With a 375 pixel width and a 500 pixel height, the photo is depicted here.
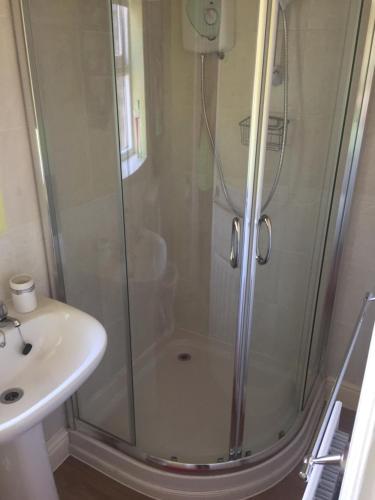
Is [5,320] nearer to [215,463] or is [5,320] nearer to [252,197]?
[252,197]

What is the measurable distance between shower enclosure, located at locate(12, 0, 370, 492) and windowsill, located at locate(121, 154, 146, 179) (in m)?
0.02

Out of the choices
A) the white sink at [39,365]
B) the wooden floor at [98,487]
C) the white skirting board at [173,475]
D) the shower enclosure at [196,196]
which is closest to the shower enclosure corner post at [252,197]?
the shower enclosure at [196,196]

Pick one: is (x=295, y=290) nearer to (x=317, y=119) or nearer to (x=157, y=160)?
(x=317, y=119)

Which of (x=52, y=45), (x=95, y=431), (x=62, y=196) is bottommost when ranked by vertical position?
(x=95, y=431)

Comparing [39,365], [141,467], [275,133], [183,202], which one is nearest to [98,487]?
[141,467]

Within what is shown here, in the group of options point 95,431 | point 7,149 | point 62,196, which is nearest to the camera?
point 7,149

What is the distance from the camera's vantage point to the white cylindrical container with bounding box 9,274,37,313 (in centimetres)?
138

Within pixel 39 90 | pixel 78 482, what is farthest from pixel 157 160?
pixel 78 482

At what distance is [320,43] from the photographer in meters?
1.63

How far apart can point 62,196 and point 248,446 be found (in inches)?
47.6

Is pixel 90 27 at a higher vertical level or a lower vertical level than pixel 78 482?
higher

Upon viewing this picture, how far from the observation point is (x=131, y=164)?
1845mm

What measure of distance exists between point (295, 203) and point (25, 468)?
1395 millimetres

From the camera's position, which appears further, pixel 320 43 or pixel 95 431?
pixel 95 431
